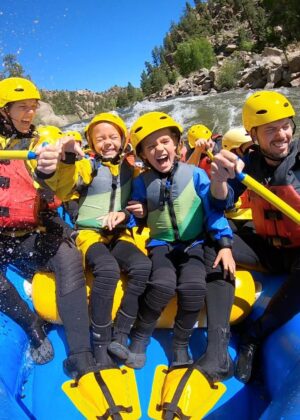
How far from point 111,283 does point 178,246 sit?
47 cm

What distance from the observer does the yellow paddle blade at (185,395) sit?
1840 mm

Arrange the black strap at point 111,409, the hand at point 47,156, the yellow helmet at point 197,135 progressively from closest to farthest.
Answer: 1. the black strap at point 111,409
2. the hand at point 47,156
3. the yellow helmet at point 197,135

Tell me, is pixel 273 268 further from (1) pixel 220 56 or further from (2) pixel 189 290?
(1) pixel 220 56

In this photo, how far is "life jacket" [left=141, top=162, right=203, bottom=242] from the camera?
7.91 feet

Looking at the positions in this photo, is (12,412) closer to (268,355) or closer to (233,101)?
(268,355)

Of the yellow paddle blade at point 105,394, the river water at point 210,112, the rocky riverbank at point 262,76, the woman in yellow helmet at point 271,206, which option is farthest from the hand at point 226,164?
the rocky riverbank at point 262,76

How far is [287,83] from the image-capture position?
32.8 meters

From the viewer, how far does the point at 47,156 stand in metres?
1.92

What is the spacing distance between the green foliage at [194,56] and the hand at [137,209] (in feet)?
215

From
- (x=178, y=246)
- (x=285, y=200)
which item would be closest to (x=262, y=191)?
(x=285, y=200)

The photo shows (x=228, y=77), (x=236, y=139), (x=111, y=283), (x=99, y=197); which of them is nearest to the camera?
(x=111, y=283)

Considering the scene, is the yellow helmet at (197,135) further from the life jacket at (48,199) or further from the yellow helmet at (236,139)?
the life jacket at (48,199)

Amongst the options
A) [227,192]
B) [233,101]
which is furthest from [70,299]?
[233,101]

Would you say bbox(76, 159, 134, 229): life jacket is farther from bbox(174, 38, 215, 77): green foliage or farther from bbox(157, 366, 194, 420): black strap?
bbox(174, 38, 215, 77): green foliage
